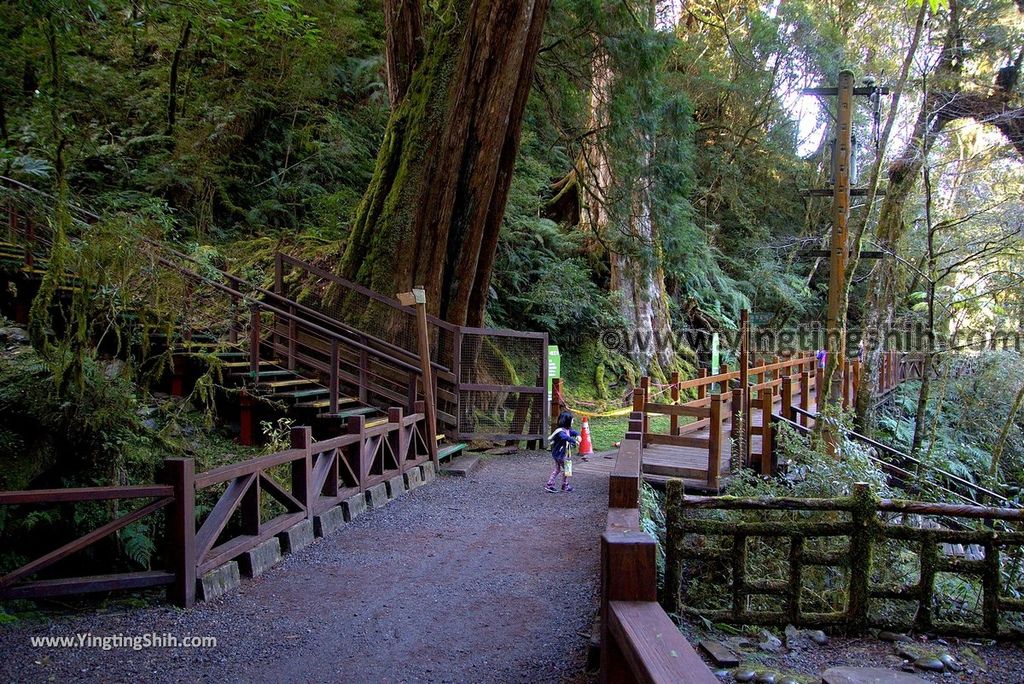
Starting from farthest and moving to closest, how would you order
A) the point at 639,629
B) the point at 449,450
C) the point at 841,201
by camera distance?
1. the point at 449,450
2. the point at 841,201
3. the point at 639,629

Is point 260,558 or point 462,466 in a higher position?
point 260,558

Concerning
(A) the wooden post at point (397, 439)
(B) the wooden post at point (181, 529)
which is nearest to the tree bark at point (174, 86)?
(A) the wooden post at point (397, 439)

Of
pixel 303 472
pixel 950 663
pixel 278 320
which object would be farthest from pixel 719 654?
pixel 278 320

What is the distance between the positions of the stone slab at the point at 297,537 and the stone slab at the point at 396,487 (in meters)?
1.90

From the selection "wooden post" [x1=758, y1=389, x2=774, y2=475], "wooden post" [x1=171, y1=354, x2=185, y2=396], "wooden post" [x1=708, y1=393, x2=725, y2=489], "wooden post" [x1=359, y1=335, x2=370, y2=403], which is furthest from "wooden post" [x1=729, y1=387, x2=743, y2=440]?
"wooden post" [x1=171, y1=354, x2=185, y2=396]

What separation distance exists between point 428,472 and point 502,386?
7.84 ft

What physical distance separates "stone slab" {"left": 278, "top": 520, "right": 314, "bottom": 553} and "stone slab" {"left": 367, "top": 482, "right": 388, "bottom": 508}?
136 centimetres

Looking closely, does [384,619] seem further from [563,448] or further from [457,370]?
[457,370]

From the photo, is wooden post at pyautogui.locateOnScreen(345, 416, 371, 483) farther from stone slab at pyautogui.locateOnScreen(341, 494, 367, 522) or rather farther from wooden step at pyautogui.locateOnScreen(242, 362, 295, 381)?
wooden step at pyautogui.locateOnScreen(242, 362, 295, 381)

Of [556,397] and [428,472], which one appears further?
[556,397]

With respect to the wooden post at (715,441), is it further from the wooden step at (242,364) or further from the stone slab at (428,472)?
the wooden step at (242,364)

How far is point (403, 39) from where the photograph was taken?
1338 cm

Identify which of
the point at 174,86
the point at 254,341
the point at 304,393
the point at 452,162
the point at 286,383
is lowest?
the point at 304,393

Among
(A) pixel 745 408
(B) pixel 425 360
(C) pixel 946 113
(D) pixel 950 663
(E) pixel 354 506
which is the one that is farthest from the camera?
(C) pixel 946 113
